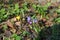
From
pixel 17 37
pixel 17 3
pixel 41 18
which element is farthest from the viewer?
pixel 17 3

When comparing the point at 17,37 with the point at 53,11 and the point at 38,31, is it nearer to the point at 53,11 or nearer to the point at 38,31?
the point at 38,31

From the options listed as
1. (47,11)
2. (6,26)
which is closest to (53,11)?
(47,11)

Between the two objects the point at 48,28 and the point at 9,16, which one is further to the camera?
the point at 9,16

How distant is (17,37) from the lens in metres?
3.70

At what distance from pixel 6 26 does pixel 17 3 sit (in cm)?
83

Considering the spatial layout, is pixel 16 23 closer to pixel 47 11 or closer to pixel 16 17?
pixel 16 17

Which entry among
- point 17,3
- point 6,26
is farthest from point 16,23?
point 17,3

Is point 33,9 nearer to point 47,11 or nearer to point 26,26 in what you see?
point 47,11

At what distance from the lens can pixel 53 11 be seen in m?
4.46

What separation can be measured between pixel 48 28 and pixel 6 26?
2.19ft

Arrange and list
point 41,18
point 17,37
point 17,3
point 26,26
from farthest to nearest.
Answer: point 17,3, point 41,18, point 26,26, point 17,37

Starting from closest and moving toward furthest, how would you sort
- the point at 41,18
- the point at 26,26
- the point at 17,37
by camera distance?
the point at 17,37
the point at 26,26
the point at 41,18

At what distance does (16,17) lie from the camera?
4.25 meters

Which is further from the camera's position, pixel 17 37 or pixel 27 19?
pixel 27 19
